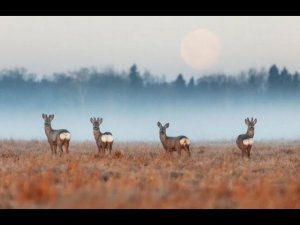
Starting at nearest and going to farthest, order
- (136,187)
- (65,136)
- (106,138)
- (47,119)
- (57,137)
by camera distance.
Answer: (136,187), (106,138), (65,136), (57,137), (47,119)

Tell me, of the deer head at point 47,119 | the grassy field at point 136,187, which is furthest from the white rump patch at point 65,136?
the grassy field at point 136,187

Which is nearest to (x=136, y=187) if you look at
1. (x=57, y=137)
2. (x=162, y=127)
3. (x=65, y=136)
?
(x=65, y=136)

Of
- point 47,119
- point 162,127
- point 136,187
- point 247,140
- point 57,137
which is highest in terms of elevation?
point 47,119

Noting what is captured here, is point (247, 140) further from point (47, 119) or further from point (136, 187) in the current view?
point (136, 187)

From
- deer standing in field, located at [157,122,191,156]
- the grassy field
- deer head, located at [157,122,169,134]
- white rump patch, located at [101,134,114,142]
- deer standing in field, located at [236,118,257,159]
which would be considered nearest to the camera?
the grassy field

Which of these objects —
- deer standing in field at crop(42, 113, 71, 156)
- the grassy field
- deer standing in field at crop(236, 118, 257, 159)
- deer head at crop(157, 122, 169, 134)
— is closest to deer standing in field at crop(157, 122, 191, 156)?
deer head at crop(157, 122, 169, 134)

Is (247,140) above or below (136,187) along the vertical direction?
above

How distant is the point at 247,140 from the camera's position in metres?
25.1

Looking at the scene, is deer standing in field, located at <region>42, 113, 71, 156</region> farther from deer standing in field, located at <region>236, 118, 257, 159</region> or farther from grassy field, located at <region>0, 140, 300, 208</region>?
grassy field, located at <region>0, 140, 300, 208</region>

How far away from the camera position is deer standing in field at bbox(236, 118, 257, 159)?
24922 mm

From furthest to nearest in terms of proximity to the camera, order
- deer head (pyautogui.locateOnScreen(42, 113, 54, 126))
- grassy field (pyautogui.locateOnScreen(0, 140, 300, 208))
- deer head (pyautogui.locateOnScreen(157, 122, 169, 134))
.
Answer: deer head (pyautogui.locateOnScreen(42, 113, 54, 126)) → deer head (pyautogui.locateOnScreen(157, 122, 169, 134)) → grassy field (pyautogui.locateOnScreen(0, 140, 300, 208))
